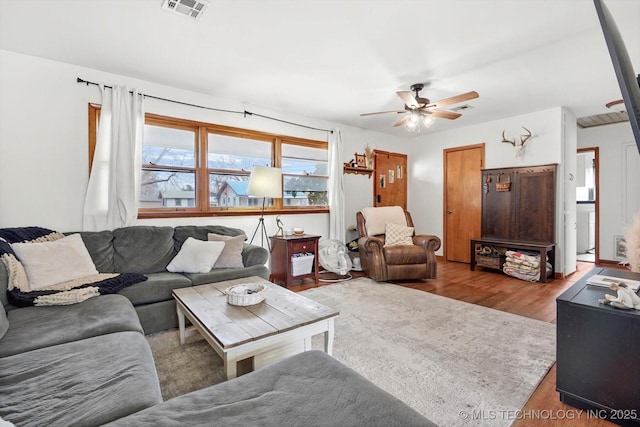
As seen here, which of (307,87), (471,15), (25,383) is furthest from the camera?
(307,87)

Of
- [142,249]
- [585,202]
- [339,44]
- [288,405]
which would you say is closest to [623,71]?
[288,405]

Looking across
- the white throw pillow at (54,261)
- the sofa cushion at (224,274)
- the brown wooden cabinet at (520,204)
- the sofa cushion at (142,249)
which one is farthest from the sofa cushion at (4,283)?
the brown wooden cabinet at (520,204)

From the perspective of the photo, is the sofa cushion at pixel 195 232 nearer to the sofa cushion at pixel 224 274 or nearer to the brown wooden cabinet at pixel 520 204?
the sofa cushion at pixel 224 274

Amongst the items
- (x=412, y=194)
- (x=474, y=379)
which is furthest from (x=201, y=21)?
(x=412, y=194)

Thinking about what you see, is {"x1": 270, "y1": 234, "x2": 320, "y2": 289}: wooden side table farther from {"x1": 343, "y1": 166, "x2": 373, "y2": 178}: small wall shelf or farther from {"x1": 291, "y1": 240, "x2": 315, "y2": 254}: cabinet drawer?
{"x1": 343, "y1": 166, "x2": 373, "y2": 178}: small wall shelf

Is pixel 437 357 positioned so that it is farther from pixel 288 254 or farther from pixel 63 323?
pixel 63 323

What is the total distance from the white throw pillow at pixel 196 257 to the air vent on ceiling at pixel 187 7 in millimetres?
1934

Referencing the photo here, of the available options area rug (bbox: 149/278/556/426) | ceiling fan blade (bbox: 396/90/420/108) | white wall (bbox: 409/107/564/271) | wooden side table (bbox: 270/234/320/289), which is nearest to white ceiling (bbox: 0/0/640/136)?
ceiling fan blade (bbox: 396/90/420/108)

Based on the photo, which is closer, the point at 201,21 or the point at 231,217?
the point at 201,21

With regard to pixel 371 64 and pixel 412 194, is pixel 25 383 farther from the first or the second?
pixel 412 194

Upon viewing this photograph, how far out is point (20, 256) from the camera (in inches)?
83.4

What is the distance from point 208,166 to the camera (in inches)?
145

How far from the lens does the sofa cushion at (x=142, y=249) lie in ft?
8.98

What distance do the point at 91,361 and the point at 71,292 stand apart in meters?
1.06
